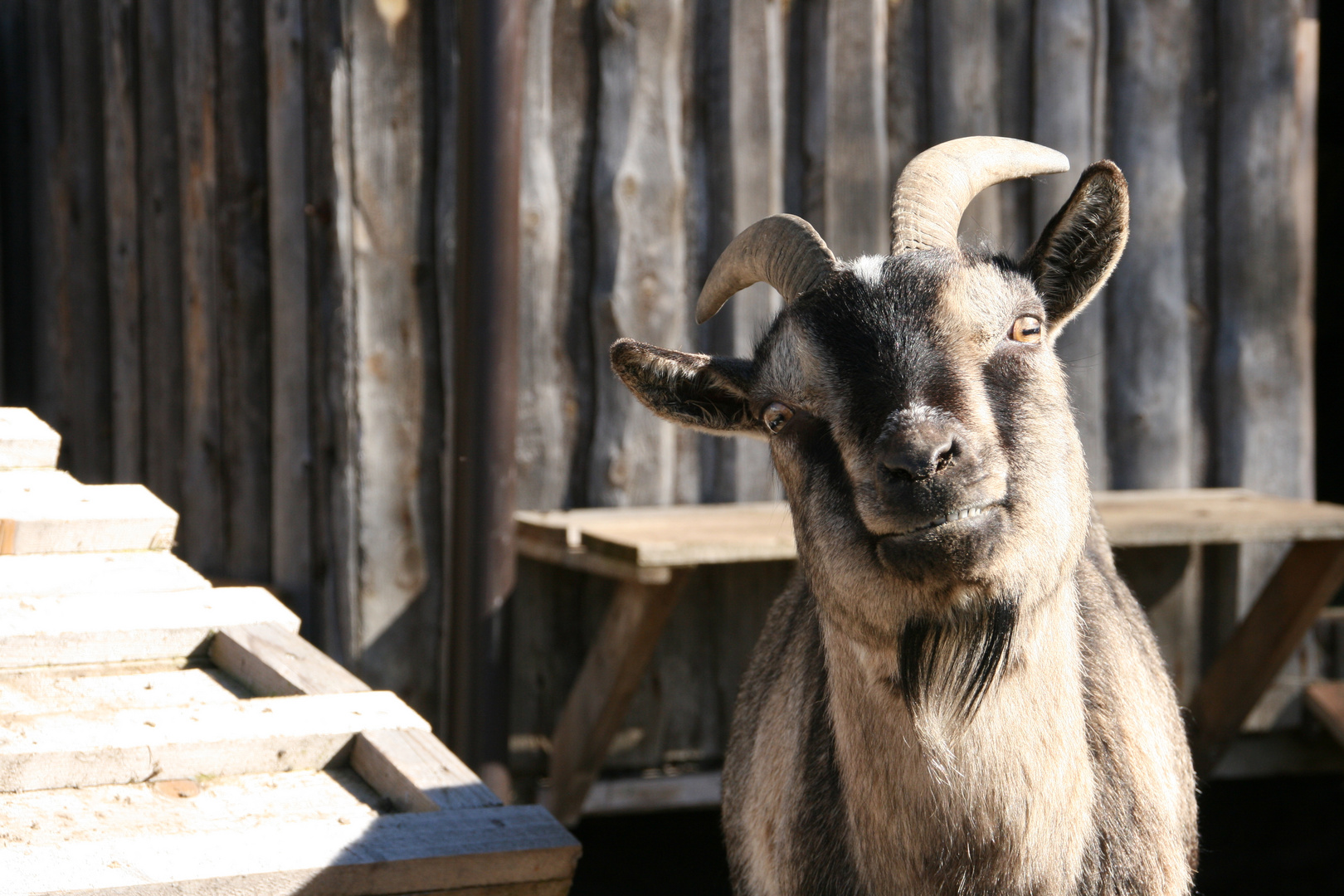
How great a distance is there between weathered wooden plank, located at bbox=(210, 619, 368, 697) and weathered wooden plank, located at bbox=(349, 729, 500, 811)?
0.23 m

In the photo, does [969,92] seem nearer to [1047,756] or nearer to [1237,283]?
[1237,283]

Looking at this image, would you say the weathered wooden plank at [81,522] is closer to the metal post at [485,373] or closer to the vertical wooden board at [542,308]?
the metal post at [485,373]

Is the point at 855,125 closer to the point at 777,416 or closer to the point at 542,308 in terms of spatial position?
the point at 542,308

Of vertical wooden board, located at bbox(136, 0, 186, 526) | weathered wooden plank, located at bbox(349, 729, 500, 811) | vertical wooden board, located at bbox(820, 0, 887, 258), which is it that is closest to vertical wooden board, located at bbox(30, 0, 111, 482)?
vertical wooden board, located at bbox(136, 0, 186, 526)

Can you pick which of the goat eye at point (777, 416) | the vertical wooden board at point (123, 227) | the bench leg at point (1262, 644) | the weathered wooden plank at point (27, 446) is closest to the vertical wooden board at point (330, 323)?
the weathered wooden plank at point (27, 446)

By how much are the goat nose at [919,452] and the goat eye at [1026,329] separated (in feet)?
1.75

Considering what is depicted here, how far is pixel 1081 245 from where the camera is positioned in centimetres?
304

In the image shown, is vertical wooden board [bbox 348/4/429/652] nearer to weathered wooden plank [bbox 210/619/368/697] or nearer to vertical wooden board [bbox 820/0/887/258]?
vertical wooden board [bbox 820/0/887/258]

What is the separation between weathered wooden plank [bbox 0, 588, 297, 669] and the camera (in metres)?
2.62

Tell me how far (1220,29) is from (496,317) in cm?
347

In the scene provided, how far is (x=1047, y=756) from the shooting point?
9.02ft

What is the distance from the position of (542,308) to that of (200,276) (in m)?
1.88

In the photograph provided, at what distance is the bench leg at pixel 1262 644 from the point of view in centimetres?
547

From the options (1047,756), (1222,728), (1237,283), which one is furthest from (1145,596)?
(1047,756)
